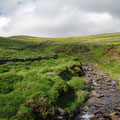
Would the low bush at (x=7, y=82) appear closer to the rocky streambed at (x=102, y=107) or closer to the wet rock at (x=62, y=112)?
the wet rock at (x=62, y=112)

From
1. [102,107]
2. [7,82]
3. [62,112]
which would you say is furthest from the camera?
[7,82]

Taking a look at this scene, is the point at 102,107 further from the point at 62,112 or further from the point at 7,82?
the point at 7,82

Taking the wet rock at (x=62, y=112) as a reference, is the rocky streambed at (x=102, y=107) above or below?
below

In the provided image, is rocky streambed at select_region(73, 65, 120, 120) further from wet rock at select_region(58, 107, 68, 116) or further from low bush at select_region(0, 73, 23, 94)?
low bush at select_region(0, 73, 23, 94)

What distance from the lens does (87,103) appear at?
20609mm

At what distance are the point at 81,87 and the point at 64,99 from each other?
646 cm

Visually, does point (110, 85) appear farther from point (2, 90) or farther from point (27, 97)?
point (2, 90)

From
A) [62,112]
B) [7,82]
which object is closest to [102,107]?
[62,112]

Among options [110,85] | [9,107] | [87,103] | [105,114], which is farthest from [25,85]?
[110,85]

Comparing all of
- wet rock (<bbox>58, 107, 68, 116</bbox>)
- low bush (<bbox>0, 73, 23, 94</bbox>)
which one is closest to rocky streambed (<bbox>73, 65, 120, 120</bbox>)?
wet rock (<bbox>58, 107, 68, 116</bbox>)

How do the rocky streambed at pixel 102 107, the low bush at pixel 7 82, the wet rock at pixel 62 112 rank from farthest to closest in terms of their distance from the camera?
the low bush at pixel 7 82
the rocky streambed at pixel 102 107
the wet rock at pixel 62 112

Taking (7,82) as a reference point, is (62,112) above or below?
below

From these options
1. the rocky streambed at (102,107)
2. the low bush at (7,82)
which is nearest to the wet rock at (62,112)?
the rocky streambed at (102,107)

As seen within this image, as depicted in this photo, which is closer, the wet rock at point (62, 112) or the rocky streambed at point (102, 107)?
the wet rock at point (62, 112)
